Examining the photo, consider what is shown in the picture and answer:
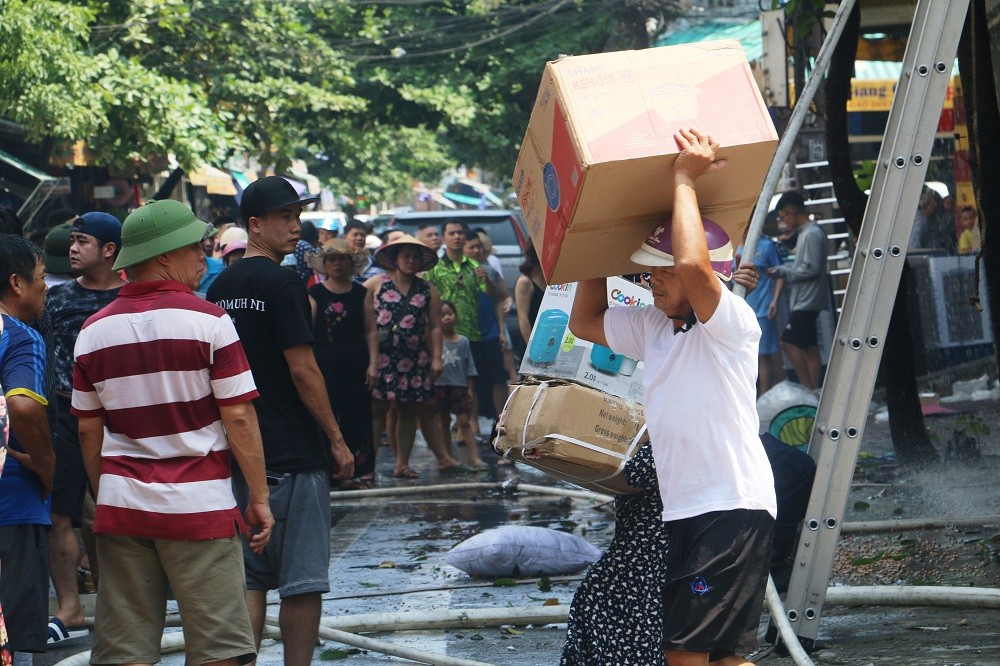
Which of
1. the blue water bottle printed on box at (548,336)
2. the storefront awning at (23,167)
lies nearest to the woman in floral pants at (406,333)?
the blue water bottle printed on box at (548,336)

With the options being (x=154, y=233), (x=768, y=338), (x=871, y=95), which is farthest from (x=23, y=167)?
(x=154, y=233)

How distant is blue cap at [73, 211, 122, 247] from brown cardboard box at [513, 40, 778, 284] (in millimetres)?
2957

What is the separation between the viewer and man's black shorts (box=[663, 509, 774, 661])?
12.4 feet

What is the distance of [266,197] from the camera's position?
5.00 m

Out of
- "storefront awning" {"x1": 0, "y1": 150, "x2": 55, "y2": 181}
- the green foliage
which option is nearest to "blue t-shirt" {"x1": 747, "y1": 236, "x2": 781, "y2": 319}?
the green foliage

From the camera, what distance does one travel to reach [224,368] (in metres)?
4.09

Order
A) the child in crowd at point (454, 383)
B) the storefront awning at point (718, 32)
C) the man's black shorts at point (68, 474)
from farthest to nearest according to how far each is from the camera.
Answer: the storefront awning at point (718, 32)
the child in crowd at point (454, 383)
the man's black shorts at point (68, 474)

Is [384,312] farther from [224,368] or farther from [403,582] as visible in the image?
[224,368]

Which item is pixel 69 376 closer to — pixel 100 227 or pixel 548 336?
pixel 100 227

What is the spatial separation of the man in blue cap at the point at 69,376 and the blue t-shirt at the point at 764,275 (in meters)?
7.94

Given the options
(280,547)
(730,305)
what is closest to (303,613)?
(280,547)

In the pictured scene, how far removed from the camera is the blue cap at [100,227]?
6.29 meters

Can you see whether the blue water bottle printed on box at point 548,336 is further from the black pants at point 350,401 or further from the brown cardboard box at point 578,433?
the black pants at point 350,401

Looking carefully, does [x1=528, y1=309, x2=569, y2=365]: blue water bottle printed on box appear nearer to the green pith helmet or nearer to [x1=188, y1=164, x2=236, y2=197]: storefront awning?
the green pith helmet
